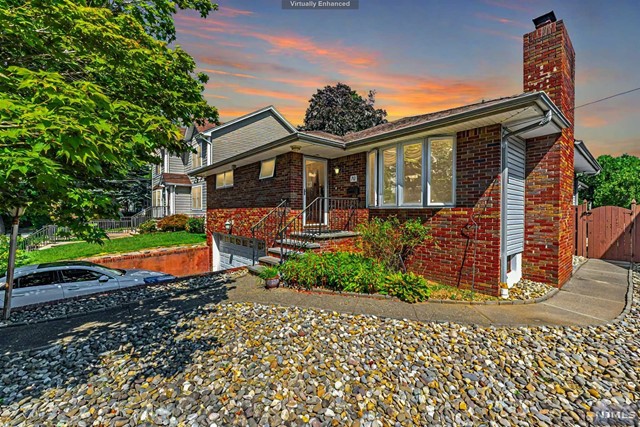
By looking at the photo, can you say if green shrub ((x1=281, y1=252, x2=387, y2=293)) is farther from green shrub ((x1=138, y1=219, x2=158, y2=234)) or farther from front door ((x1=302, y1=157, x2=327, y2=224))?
green shrub ((x1=138, y1=219, x2=158, y2=234))

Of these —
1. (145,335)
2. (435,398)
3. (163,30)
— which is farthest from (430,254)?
(163,30)

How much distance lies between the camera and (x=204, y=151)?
18.3 metres

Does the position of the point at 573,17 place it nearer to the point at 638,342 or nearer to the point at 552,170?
the point at 552,170

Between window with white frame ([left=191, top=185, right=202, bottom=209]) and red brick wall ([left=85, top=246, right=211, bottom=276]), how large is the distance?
8.52 meters

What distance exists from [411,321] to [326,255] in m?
2.76

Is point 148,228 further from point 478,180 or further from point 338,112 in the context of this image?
point 338,112

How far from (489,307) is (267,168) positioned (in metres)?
7.25

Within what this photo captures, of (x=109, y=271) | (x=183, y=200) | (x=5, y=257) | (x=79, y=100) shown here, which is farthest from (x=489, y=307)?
(x=183, y=200)

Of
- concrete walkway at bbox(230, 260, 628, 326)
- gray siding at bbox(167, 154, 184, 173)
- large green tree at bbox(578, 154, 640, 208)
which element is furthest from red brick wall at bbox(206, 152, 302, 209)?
large green tree at bbox(578, 154, 640, 208)

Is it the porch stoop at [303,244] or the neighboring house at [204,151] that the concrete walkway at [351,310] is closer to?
the porch stoop at [303,244]

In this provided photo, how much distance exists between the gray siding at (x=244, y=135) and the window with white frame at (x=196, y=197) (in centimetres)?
361

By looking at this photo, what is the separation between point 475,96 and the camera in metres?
9.27

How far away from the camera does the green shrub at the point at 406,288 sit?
4.89 meters

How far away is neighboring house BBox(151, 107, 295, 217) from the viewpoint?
702 inches
